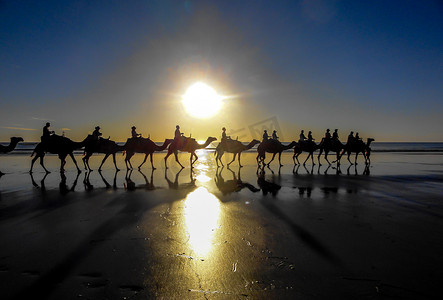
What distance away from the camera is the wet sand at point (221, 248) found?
2.96 m

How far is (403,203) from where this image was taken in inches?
291

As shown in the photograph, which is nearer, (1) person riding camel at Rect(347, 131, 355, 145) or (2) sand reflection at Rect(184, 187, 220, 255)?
(2) sand reflection at Rect(184, 187, 220, 255)

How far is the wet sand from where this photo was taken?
2.96 m

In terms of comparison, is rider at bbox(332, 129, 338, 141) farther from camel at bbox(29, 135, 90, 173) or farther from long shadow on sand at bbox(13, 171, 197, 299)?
camel at bbox(29, 135, 90, 173)

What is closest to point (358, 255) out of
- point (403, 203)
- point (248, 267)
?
point (248, 267)

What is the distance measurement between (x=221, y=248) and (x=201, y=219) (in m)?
1.76

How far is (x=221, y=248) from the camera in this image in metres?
4.18

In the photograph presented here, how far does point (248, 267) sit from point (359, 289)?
1.43 metres

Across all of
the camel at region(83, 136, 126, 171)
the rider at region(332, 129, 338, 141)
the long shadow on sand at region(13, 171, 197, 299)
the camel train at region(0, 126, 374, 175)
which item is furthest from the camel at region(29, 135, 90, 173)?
the rider at region(332, 129, 338, 141)

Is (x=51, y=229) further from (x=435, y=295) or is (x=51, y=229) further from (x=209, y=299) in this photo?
(x=435, y=295)

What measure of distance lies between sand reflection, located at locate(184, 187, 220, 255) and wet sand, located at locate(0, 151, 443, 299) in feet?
0.09

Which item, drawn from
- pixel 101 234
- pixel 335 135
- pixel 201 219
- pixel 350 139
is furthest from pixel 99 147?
pixel 350 139

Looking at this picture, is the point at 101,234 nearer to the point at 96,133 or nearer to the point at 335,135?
the point at 96,133

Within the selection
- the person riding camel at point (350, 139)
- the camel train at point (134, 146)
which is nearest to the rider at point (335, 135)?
the camel train at point (134, 146)
